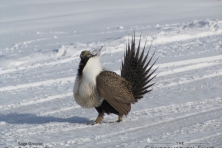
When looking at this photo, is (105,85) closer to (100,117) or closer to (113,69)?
(100,117)

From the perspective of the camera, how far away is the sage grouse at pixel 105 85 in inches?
243

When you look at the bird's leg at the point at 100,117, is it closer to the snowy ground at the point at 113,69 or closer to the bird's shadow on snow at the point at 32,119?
the snowy ground at the point at 113,69

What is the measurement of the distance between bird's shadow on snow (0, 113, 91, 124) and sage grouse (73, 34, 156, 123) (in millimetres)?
415

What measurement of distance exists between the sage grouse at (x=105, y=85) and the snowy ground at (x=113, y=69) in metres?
0.25

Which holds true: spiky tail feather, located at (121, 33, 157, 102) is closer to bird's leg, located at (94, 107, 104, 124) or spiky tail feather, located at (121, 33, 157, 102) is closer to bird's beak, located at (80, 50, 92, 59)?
bird's leg, located at (94, 107, 104, 124)

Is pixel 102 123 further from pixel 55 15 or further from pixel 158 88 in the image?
pixel 55 15

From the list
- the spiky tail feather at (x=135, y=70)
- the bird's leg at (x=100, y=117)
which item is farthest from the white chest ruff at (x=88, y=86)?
the spiky tail feather at (x=135, y=70)

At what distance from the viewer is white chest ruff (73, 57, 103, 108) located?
6.14 m

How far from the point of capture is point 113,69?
10023 mm

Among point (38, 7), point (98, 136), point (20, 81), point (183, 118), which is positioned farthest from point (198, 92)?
point (38, 7)

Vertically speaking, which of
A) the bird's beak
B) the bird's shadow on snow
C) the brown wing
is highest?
the bird's beak

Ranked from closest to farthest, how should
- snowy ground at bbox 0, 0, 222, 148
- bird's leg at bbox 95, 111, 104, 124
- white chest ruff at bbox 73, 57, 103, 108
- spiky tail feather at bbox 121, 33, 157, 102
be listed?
snowy ground at bbox 0, 0, 222, 148 < white chest ruff at bbox 73, 57, 103, 108 < bird's leg at bbox 95, 111, 104, 124 < spiky tail feather at bbox 121, 33, 157, 102

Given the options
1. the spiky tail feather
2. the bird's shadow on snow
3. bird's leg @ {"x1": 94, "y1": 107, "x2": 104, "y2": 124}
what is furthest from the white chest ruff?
the spiky tail feather

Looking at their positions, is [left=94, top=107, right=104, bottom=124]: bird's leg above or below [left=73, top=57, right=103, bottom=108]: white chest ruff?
below
